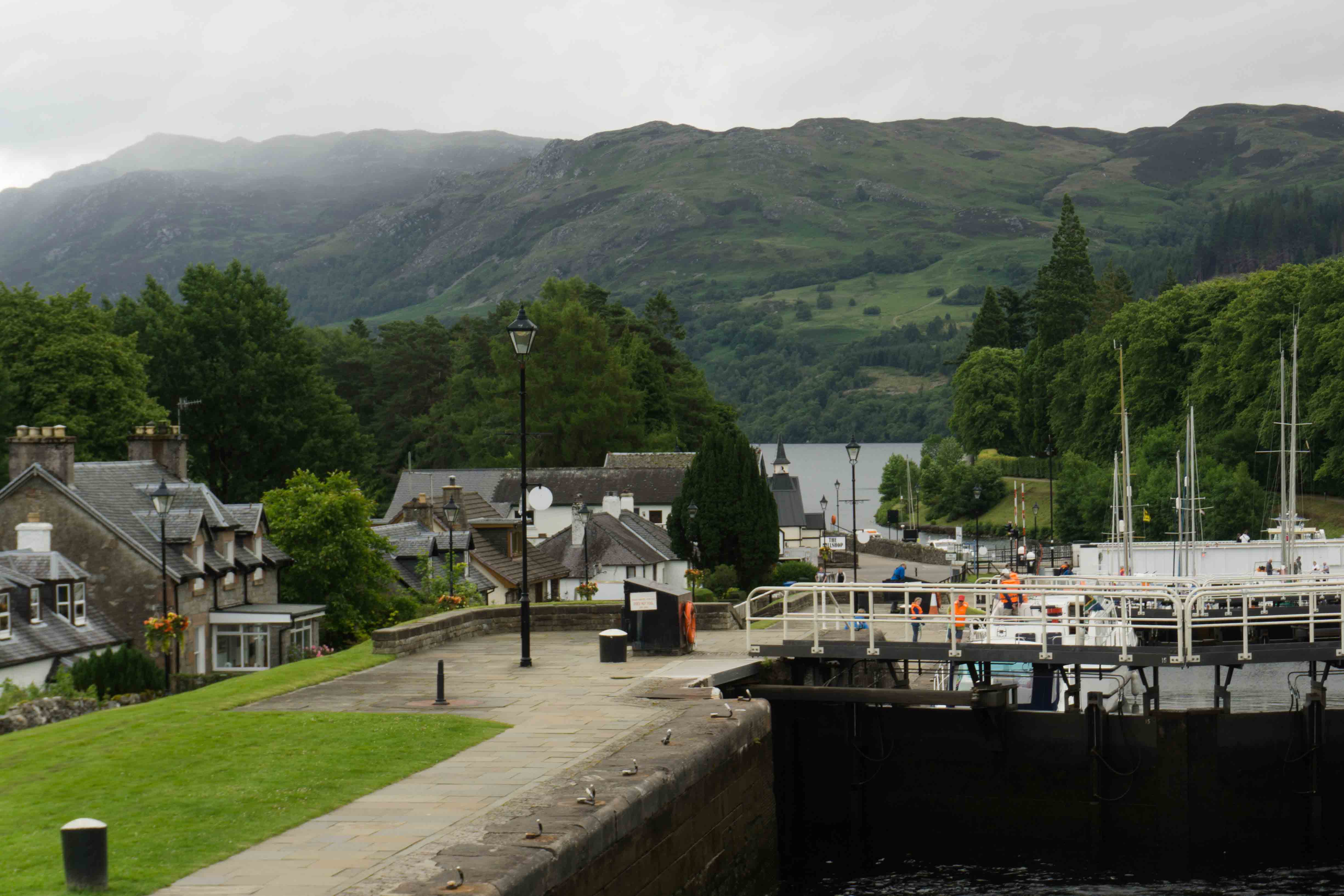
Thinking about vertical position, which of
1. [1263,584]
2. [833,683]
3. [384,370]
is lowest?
[833,683]

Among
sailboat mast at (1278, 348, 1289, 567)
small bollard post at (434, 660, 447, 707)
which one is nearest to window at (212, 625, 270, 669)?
small bollard post at (434, 660, 447, 707)

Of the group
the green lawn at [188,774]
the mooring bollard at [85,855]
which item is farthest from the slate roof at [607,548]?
the mooring bollard at [85,855]

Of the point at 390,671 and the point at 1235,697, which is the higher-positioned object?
the point at 390,671

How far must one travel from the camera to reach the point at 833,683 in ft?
91.9

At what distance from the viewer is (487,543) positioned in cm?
7069

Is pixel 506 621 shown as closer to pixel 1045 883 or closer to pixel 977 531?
pixel 1045 883

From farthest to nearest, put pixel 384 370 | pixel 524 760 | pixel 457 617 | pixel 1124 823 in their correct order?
pixel 384 370
pixel 457 617
pixel 1124 823
pixel 524 760

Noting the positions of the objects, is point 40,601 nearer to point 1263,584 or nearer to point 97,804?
point 97,804

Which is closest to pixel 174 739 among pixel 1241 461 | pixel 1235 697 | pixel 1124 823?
pixel 1124 823

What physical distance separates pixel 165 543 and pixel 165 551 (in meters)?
0.77

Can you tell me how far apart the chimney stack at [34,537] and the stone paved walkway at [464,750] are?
60.6ft

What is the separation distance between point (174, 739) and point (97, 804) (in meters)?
3.97

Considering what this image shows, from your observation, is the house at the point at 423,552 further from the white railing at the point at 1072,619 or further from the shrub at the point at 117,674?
the white railing at the point at 1072,619

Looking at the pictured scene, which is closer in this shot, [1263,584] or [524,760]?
[524,760]
